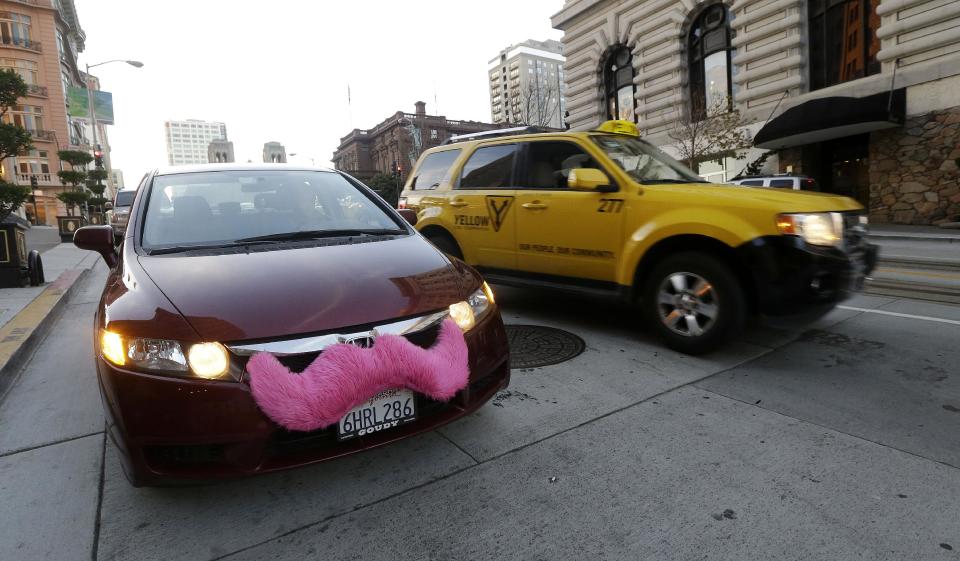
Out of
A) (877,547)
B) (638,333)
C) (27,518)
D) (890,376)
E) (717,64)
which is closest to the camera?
(877,547)

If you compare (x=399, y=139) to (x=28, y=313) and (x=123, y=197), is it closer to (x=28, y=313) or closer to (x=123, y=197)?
(x=123, y=197)

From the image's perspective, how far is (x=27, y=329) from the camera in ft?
16.8

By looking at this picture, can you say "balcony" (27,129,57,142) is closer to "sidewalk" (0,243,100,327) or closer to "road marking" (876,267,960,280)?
"sidewalk" (0,243,100,327)

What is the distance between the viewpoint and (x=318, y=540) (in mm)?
2191

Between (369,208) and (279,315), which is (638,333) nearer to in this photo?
(369,208)

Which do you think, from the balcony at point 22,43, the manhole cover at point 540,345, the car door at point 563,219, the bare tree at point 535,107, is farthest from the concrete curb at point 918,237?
the balcony at point 22,43

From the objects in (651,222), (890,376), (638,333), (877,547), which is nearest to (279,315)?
(877,547)

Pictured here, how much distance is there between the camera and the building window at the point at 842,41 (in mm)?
16156

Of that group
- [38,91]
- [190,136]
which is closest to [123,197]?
[38,91]

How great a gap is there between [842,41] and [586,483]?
64.0ft

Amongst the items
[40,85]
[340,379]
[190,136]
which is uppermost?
[190,136]

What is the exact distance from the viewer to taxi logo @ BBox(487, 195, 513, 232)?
550cm

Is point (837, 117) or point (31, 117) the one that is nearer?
point (837, 117)

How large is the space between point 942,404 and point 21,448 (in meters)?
5.27
